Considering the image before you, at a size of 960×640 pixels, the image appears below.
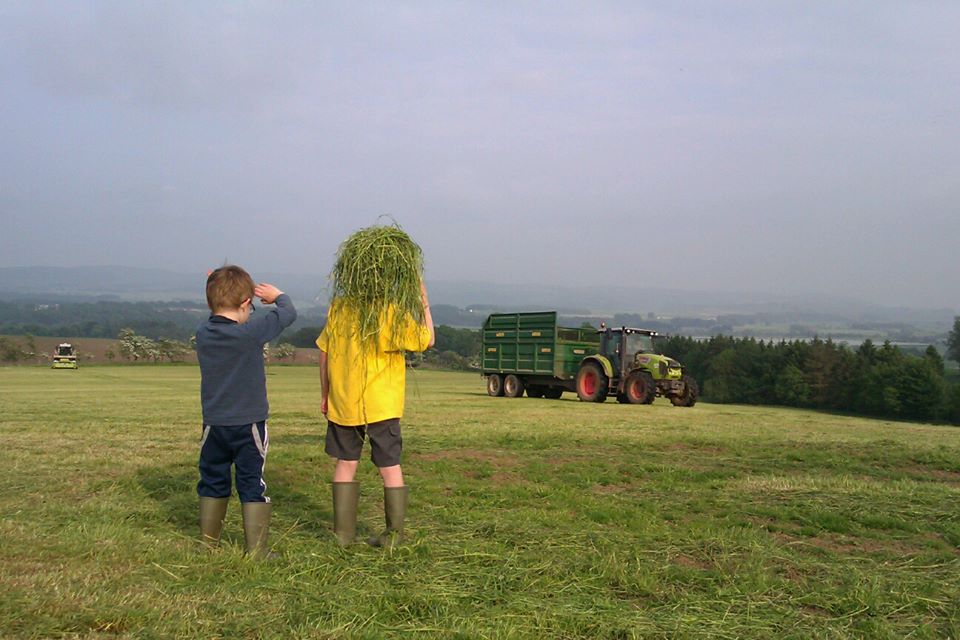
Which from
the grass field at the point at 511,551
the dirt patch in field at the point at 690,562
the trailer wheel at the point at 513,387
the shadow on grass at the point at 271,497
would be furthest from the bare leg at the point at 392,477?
the trailer wheel at the point at 513,387

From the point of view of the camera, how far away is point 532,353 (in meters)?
27.7

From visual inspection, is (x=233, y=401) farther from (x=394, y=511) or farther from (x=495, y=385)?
(x=495, y=385)

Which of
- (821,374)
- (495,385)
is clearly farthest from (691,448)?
(821,374)

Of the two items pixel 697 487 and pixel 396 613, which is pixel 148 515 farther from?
pixel 697 487

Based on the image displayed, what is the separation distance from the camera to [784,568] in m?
4.46

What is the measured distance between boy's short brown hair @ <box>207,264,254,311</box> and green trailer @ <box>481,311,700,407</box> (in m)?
19.8

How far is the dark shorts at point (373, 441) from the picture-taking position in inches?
198

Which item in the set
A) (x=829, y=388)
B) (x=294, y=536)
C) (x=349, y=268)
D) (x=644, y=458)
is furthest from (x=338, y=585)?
(x=829, y=388)

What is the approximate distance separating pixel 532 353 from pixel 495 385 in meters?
2.49

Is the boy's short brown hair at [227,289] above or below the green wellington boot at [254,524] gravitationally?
above

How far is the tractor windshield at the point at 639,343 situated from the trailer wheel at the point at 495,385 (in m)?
5.57

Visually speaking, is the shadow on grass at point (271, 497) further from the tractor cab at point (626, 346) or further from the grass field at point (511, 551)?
the tractor cab at point (626, 346)

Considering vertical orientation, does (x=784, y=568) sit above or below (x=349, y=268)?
below

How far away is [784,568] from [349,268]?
2937mm
